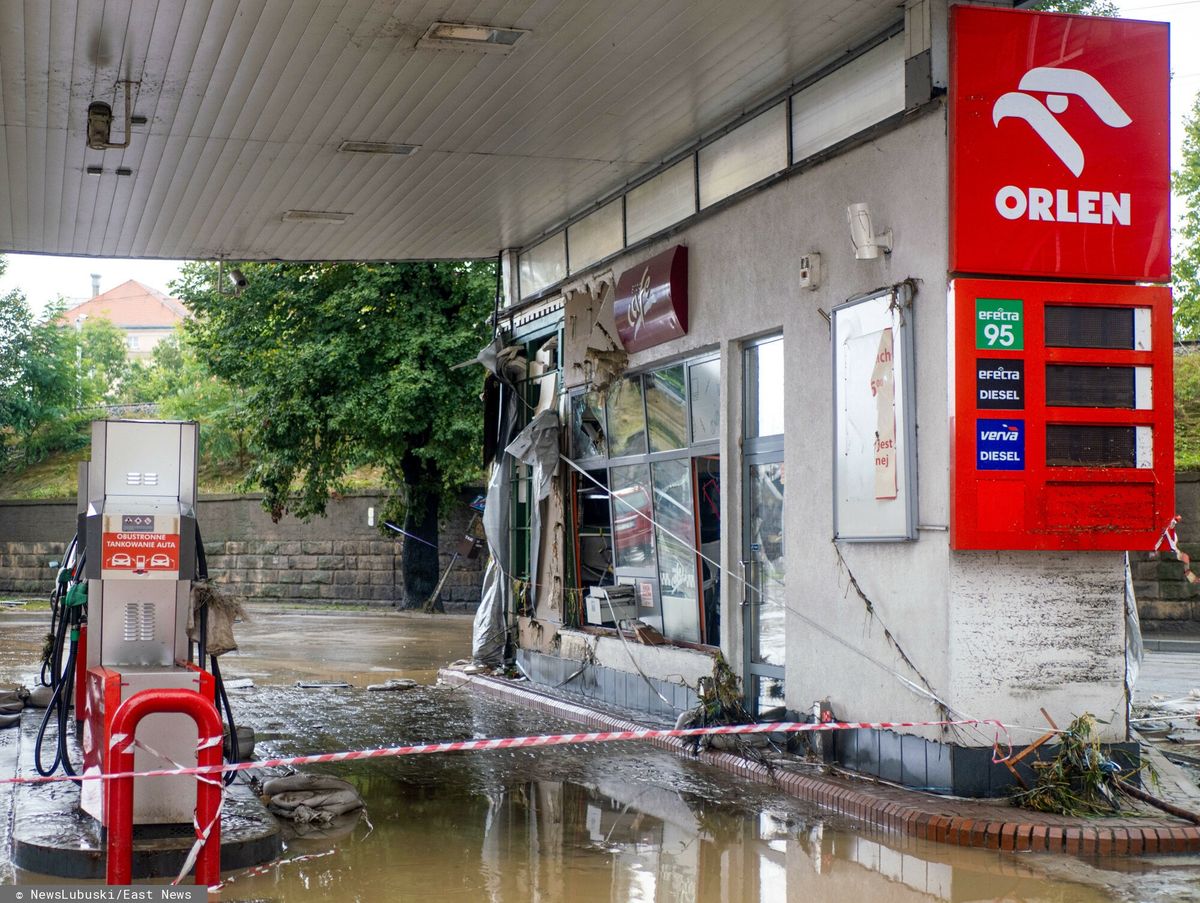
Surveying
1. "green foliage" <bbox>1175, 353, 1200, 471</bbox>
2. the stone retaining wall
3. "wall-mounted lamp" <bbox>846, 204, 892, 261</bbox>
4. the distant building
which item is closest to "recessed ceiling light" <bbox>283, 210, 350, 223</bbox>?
"wall-mounted lamp" <bbox>846, 204, 892, 261</bbox>

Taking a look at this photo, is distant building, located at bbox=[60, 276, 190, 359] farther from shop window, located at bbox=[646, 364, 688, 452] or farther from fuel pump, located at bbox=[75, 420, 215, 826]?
fuel pump, located at bbox=[75, 420, 215, 826]

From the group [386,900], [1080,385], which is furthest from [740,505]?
[386,900]

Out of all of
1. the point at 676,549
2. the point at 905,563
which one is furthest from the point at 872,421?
the point at 676,549

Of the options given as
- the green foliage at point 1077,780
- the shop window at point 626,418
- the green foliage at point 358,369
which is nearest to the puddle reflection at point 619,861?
the green foliage at point 1077,780

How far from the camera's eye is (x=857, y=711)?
348 inches

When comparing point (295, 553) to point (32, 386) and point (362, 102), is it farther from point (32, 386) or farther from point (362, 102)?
point (362, 102)

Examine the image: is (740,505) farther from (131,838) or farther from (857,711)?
(131,838)

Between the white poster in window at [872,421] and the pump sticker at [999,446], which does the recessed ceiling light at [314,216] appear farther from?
the pump sticker at [999,446]

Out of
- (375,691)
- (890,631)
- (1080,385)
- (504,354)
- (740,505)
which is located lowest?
(375,691)

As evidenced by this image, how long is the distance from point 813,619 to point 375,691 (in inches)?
256

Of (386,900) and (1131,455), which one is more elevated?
(1131,455)

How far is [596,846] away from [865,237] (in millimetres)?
4186

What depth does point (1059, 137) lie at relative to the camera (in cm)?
801

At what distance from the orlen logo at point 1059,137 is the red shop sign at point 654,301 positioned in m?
4.07
